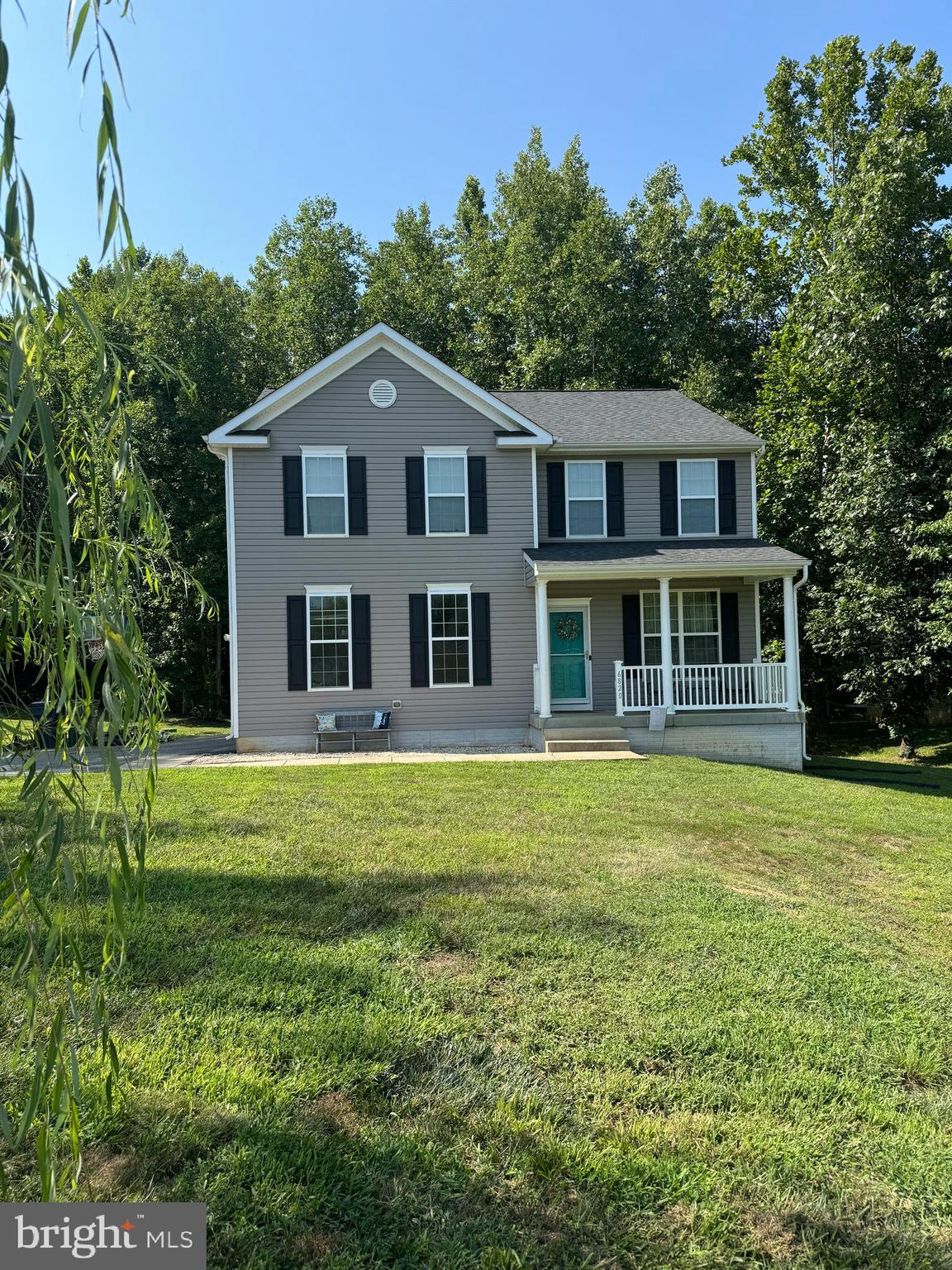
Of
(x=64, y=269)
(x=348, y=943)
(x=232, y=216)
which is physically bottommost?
(x=348, y=943)

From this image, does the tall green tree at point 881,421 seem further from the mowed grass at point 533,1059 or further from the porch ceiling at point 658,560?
the mowed grass at point 533,1059

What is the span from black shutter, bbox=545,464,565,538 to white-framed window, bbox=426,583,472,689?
223 centimetres

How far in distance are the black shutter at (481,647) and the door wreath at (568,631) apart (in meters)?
1.59

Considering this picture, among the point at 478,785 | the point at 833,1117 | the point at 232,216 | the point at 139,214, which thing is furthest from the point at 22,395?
the point at 478,785

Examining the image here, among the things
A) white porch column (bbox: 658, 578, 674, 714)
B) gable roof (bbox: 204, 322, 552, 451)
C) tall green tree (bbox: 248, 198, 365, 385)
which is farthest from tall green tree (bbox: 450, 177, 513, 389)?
white porch column (bbox: 658, 578, 674, 714)

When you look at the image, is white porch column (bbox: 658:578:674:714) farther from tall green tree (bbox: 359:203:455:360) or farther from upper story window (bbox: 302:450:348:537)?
tall green tree (bbox: 359:203:455:360)

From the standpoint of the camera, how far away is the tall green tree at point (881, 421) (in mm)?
15977

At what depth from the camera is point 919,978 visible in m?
4.09

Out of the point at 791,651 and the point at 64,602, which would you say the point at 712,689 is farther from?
the point at 64,602

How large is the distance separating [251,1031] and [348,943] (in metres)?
0.98

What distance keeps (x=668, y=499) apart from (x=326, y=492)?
22.2 feet

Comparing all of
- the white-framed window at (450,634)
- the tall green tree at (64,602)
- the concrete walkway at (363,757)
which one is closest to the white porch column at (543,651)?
the concrete walkway at (363,757)

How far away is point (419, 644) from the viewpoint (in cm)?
1405

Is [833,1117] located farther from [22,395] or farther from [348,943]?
[22,395]
